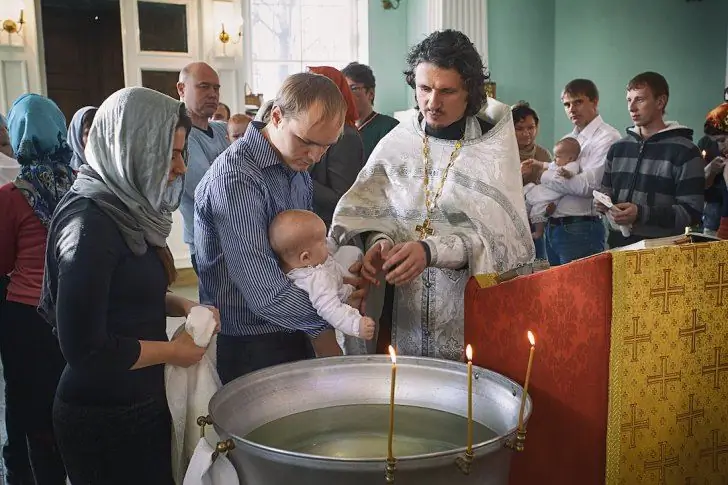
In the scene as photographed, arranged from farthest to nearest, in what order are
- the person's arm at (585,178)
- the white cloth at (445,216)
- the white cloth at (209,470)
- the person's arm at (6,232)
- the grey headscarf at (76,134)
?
the person's arm at (585,178)
the grey headscarf at (76,134)
the person's arm at (6,232)
the white cloth at (445,216)
the white cloth at (209,470)

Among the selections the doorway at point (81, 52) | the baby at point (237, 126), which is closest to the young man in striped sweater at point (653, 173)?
the baby at point (237, 126)

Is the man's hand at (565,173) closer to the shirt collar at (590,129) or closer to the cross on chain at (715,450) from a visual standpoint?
the shirt collar at (590,129)

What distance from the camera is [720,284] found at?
1.54 meters

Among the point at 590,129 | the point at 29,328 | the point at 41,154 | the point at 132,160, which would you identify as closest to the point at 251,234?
the point at 132,160

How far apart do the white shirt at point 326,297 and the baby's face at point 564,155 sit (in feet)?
8.92

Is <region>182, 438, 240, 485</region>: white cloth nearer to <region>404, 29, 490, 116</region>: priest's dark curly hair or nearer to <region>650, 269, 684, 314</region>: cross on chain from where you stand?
<region>650, 269, 684, 314</region>: cross on chain

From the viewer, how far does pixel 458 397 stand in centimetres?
136

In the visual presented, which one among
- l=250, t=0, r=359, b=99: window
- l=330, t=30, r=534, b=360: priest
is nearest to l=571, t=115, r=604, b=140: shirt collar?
l=330, t=30, r=534, b=360: priest

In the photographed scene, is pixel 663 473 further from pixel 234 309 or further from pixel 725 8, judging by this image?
pixel 725 8

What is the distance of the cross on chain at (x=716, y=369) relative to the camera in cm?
157

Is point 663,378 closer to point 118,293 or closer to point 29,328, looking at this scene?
point 118,293

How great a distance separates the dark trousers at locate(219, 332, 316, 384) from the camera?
5.49 ft

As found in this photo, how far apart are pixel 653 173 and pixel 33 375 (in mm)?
2719

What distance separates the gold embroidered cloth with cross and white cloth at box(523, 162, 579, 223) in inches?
94.8
